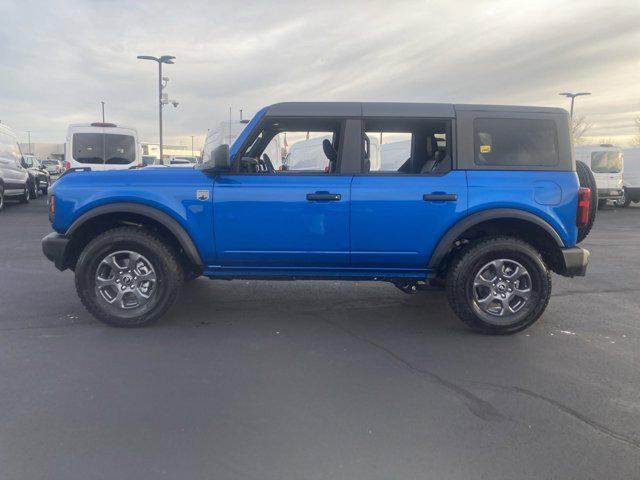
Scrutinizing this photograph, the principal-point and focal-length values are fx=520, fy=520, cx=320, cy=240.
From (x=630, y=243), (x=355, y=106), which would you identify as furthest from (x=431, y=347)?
(x=630, y=243)

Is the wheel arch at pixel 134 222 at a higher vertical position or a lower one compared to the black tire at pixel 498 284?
higher

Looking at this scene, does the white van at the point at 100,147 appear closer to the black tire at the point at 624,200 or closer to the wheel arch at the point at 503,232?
the wheel arch at the point at 503,232

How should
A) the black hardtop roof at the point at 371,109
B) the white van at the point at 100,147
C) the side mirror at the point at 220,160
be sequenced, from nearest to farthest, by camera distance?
the side mirror at the point at 220,160 → the black hardtop roof at the point at 371,109 → the white van at the point at 100,147

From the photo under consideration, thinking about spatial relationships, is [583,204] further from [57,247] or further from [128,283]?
[57,247]

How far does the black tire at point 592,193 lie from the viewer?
15.4ft

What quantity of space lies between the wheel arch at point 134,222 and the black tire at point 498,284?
7.45 ft

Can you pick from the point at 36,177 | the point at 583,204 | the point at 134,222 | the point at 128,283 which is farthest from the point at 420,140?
the point at 36,177

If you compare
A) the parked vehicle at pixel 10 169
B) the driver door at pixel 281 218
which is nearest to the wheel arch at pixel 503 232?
the driver door at pixel 281 218

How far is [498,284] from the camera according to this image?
4543mm

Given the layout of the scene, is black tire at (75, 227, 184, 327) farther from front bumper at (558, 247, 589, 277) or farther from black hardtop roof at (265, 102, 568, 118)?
front bumper at (558, 247, 589, 277)

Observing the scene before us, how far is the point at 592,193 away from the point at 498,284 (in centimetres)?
122

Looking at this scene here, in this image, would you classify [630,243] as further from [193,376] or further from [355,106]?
[193,376]

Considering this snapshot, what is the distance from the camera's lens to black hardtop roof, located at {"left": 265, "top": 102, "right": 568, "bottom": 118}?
4594 mm

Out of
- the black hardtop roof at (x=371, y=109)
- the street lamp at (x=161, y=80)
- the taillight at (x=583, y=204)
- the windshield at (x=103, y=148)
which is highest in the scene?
the street lamp at (x=161, y=80)
